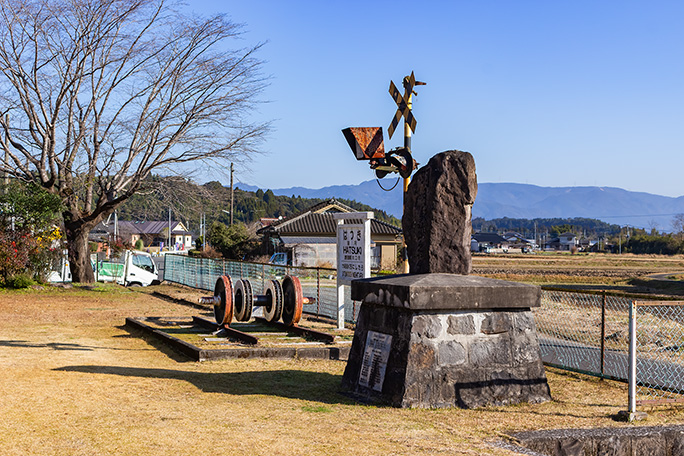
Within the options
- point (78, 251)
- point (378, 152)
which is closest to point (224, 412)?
point (378, 152)

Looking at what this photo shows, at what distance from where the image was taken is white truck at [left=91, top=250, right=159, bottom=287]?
94.6ft

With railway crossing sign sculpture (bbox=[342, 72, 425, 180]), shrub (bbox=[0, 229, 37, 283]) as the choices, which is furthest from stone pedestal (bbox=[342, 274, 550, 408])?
shrub (bbox=[0, 229, 37, 283])

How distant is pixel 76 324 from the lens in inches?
567

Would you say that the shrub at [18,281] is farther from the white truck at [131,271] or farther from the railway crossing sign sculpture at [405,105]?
the railway crossing sign sculpture at [405,105]

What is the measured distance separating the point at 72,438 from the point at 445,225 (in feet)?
14.5

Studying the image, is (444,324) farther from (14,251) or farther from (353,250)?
(14,251)

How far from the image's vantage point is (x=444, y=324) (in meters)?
6.99

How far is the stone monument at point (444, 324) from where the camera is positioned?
6859mm

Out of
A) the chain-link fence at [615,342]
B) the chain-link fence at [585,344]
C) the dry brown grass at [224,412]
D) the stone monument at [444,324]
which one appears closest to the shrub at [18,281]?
the chain-link fence at [615,342]

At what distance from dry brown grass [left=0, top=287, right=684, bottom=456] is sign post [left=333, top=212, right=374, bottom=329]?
2.96m

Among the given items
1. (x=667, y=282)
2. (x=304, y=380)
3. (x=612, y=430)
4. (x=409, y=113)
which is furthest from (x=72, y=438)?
(x=667, y=282)

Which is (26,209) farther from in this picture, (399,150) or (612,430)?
(612,430)

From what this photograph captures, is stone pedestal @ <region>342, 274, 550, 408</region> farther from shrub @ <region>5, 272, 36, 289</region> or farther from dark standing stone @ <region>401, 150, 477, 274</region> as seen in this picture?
shrub @ <region>5, 272, 36, 289</region>

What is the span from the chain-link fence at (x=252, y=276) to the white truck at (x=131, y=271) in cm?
112
